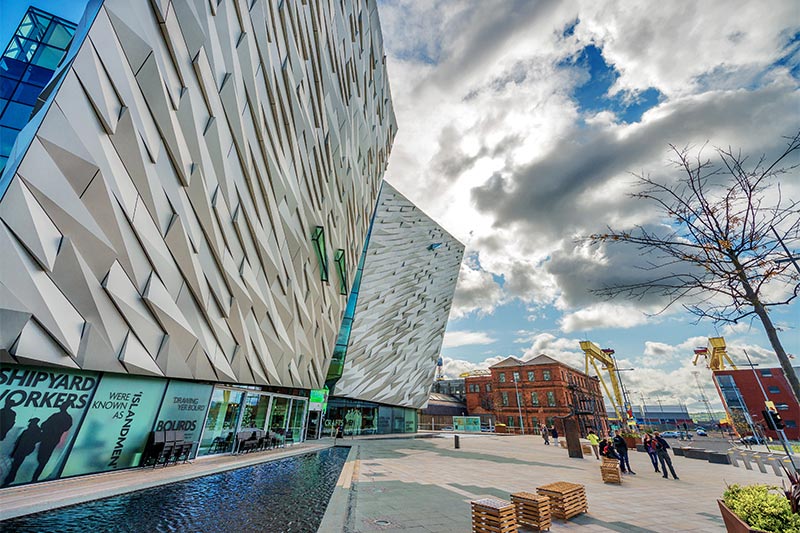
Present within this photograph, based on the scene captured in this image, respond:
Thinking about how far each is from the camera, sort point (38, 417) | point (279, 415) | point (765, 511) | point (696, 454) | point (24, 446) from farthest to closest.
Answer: point (279, 415) → point (696, 454) → point (38, 417) → point (24, 446) → point (765, 511)

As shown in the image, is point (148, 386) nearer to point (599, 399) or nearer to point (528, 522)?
point (528, 522)

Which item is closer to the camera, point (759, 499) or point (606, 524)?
point (759, 499)

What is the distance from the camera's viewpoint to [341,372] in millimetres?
29000

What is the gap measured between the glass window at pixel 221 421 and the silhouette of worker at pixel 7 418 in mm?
6331

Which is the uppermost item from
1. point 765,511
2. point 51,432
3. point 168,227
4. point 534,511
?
point 168,227

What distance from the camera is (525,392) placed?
60.5 meters

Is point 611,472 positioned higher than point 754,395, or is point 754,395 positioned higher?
point 754,395

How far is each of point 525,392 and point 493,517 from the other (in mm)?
62974

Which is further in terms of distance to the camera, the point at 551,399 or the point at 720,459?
the point at 551,399

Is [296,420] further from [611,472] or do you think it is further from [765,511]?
[765,511]

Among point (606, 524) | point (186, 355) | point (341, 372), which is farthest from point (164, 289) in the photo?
point (341, 372)

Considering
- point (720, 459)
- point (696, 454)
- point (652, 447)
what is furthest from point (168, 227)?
point (696, 454)

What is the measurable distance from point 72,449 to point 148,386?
7.01 ft

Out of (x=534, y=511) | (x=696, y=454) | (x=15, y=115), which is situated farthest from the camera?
(x=696, y=454)
